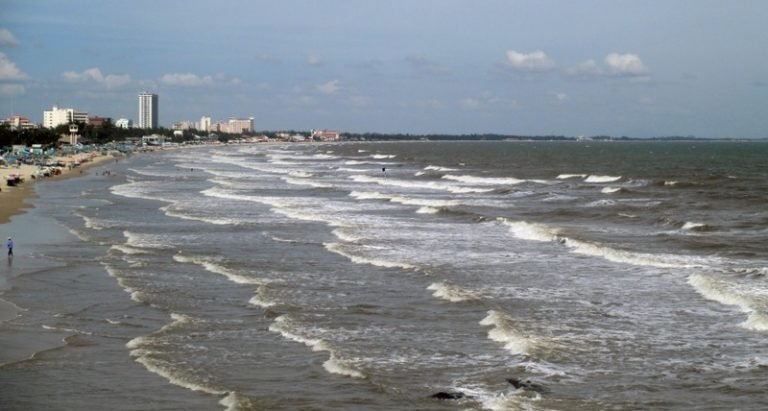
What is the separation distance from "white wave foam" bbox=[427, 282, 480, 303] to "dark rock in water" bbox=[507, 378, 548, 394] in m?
6.91

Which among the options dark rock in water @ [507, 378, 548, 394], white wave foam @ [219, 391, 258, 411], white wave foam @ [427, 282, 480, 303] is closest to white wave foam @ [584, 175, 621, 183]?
white wave foam @ [427, 282, 480, 303]

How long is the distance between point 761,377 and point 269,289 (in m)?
12.4

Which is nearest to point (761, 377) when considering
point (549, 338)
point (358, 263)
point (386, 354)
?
point (549, 338)

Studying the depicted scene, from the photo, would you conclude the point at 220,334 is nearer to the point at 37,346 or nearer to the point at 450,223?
the point at 37,346

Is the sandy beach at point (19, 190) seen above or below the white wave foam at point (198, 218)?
below

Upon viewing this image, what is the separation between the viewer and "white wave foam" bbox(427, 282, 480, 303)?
73.4ft

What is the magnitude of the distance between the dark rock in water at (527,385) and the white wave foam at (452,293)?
6.91 m

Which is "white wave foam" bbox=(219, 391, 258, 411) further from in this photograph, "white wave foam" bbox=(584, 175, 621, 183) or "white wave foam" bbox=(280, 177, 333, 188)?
"white wave foam" bbox=(584, 175, 621, 183)

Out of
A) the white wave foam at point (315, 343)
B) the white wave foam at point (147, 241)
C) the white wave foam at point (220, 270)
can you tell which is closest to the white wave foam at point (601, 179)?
the white wave foam at point (147, 241)

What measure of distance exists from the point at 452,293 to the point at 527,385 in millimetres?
8215

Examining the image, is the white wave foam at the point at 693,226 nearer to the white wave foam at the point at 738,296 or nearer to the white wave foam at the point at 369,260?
the white wave foam at the point at 738,296

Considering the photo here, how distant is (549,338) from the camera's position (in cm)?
1827

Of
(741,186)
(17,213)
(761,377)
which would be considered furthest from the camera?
(741,186)

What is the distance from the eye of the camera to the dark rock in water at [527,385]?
1468cm
